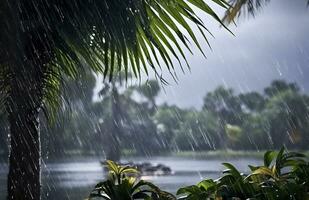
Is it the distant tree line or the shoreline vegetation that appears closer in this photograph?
the distant tree line

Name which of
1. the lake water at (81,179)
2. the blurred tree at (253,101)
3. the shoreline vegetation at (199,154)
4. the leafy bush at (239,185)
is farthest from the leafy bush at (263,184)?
the blurred tree at (253,101)

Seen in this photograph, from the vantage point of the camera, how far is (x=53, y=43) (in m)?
3.91

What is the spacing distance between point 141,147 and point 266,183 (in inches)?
2911

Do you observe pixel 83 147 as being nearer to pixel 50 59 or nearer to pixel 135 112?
pixel 135 112

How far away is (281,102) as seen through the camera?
204ft

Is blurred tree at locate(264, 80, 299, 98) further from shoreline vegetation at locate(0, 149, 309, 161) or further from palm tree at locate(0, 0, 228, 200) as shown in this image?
palm tree at locate(0, 0, 228, 200)

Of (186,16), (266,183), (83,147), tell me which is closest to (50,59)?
(186,16)

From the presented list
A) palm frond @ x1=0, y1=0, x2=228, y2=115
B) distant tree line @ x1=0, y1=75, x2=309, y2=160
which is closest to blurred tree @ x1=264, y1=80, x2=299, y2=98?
distant tree line @ x1=0, y1=75, x2=309, y2=160

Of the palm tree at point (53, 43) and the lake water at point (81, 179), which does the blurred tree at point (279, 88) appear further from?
the palm tree at point (53, 43)

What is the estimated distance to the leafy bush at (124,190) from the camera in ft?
11.8

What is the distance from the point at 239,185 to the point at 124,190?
2.49 feet

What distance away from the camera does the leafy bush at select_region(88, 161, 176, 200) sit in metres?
3.60

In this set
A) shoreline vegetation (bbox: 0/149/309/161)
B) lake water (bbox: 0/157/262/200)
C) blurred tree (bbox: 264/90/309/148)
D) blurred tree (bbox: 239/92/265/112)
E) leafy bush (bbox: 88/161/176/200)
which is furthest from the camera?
blurred tree (bbox: 239/92/265/112)

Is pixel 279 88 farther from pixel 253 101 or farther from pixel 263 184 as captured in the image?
pixel 263 184
